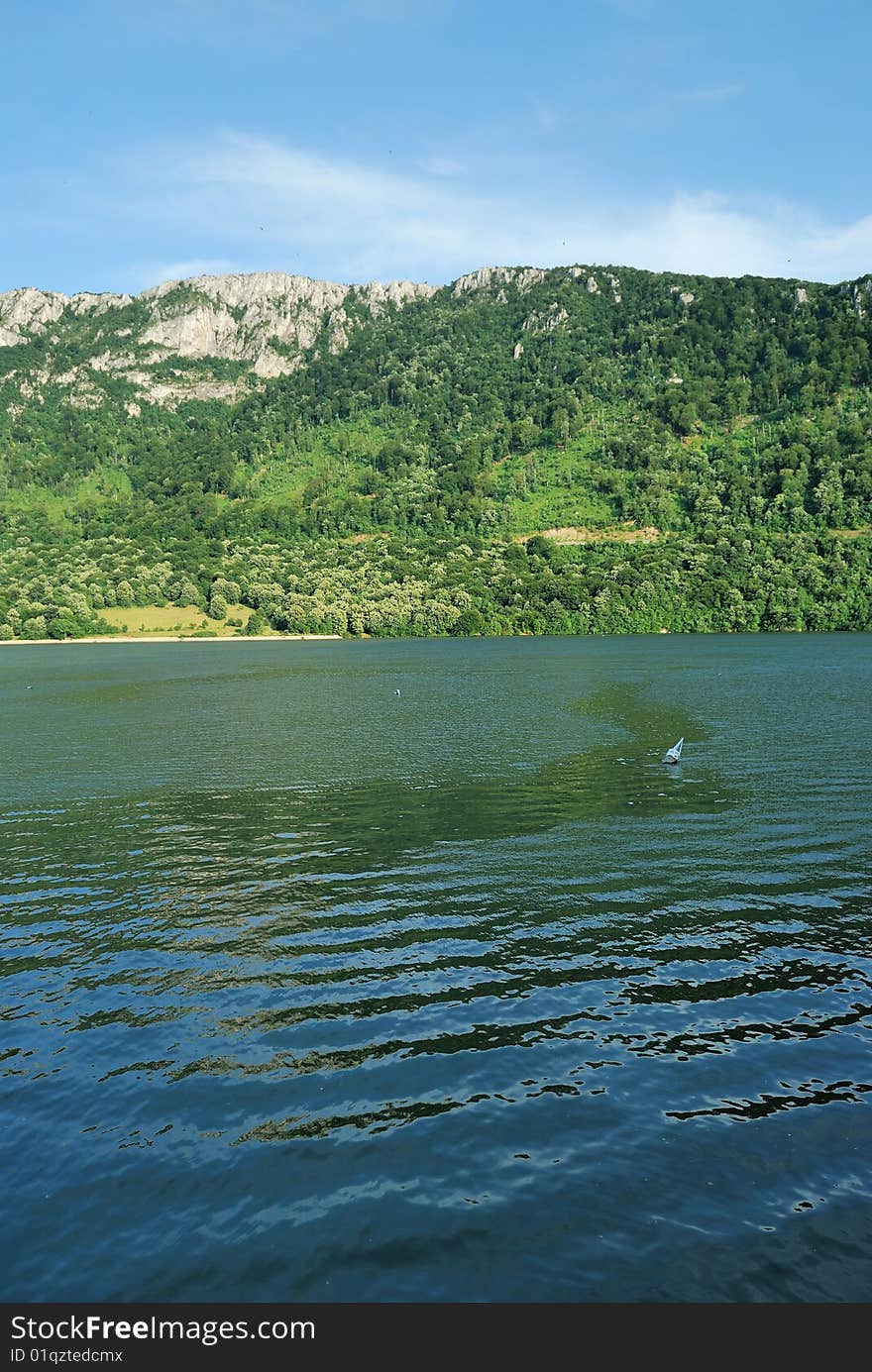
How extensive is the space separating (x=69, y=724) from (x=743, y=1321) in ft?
281

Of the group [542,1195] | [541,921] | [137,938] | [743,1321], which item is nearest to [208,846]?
[137,938]

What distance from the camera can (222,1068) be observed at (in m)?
21.4

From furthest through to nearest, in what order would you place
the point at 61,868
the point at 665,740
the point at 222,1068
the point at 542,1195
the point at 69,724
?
1. the point at 69,724
2. the point at 665,740
3. the point at 61,868
4. the point at 222,1068
5. the point at 542,1195

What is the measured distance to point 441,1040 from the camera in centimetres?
2242

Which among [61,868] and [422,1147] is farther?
[61,868]

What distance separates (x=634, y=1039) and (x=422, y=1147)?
6869 millimetres

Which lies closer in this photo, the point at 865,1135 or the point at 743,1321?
the point at 743,1321

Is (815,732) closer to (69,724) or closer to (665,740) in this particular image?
(665,740)

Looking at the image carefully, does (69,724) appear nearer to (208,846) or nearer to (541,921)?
(208,846)

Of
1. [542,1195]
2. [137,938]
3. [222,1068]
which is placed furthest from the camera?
[137,938]

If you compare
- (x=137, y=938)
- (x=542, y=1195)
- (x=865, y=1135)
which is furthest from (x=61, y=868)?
(x=865, y=1135)

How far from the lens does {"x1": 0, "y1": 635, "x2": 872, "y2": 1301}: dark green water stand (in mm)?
15086

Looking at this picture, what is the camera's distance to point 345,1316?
13.9 meters

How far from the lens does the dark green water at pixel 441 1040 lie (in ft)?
49.5
